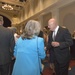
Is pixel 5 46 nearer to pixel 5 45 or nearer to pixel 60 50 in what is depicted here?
pixel 5 45

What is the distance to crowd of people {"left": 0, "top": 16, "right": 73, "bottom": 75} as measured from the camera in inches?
107

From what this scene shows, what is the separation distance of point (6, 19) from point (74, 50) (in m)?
19.6

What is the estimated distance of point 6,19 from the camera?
26656 mm

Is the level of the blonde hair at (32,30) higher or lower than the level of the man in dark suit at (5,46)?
higher

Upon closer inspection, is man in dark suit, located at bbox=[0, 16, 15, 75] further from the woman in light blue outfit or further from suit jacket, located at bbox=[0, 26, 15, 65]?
the woman in light blue outfit

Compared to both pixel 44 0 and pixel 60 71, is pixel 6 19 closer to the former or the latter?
pixel 44 0

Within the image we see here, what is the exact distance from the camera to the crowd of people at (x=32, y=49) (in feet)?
8.96

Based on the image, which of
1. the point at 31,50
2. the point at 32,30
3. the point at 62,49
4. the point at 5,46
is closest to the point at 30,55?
the point at 31,50

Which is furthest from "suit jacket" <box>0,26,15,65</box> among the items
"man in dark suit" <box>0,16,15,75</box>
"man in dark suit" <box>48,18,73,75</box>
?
"man in dark suit" <box>48,18,73,75</box>

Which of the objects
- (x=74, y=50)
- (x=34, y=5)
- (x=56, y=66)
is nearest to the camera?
(x=56, y=66)

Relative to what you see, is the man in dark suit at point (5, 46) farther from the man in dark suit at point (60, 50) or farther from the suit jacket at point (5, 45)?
the man in dark suit at point (60, 50)


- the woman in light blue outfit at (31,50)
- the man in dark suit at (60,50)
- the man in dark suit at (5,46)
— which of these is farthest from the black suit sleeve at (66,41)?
the man in dark suit at (5,46)

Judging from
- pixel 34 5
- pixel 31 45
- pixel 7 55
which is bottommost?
pixel 7 55

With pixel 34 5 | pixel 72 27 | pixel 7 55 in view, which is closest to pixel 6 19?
pixel 34 5
